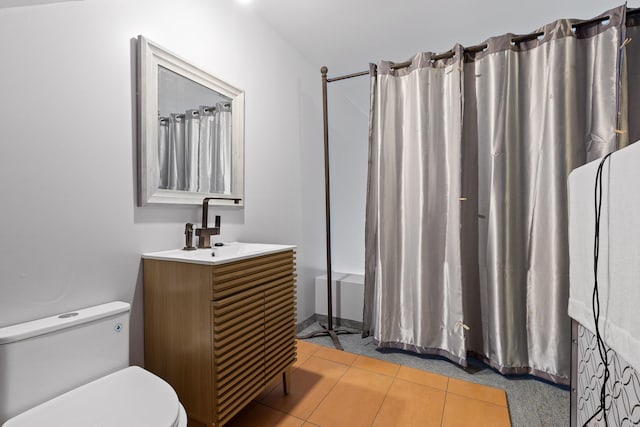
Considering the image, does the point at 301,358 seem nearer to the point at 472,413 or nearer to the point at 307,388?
the point at 307,388

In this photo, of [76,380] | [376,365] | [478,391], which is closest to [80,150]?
[76,380]

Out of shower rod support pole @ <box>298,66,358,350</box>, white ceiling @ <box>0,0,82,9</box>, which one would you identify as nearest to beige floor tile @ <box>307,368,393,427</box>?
shower rod support pole @ <box>298,66,358,350</box>

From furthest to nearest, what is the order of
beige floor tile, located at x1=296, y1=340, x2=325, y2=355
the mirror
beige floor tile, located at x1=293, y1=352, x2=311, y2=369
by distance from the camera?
beige floor tile, located at x1=296, y1=340, x2=325, y2=355, beige floor tile, located at x1=293, y1=352, x2=311, y2=369, the mirror

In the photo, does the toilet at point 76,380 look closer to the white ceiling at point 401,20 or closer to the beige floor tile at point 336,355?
the beige floor tile at point 336,355

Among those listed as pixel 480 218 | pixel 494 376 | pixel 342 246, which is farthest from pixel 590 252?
pixel 342 246

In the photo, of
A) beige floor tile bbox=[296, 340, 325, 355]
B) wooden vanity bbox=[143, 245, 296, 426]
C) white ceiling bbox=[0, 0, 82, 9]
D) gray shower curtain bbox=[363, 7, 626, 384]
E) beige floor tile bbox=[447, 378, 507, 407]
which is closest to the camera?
white ceiling bbox=[0, 0, 82, 9]

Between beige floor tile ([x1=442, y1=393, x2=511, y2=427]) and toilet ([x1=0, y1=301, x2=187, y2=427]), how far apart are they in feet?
4.31

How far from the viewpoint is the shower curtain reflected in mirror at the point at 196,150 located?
1571 millimetres

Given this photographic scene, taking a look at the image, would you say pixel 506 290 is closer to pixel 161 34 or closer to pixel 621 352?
pixel 621 352

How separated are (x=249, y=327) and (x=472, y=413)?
1.26m

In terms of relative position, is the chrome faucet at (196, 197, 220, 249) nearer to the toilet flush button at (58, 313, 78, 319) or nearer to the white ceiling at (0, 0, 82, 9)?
the toilet flush button at (58, 313, 78, 319)

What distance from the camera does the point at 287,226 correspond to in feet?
8.39

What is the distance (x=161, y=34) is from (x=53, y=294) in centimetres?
131

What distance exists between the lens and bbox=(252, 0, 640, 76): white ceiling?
2.06 meters
